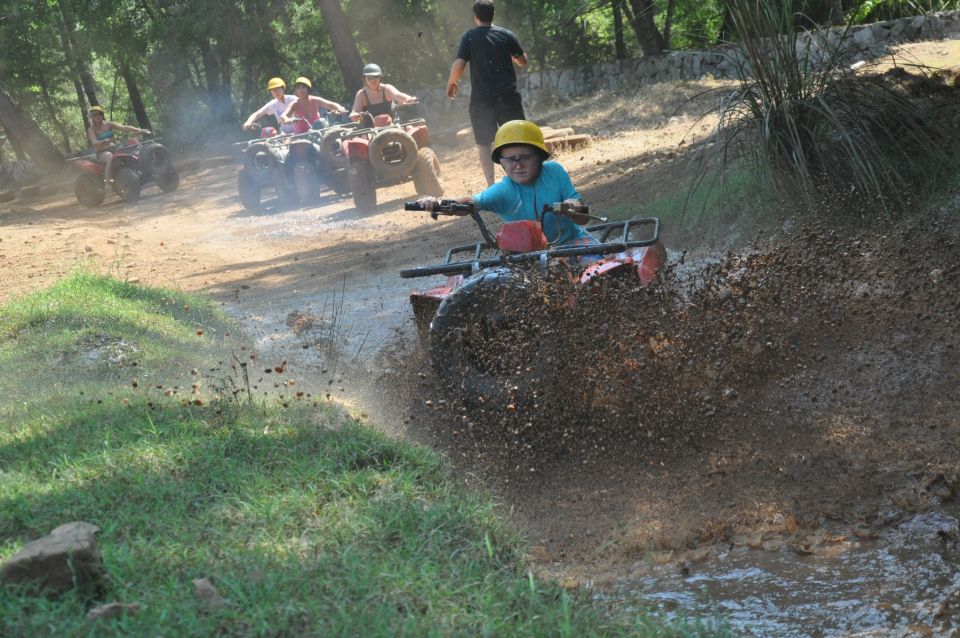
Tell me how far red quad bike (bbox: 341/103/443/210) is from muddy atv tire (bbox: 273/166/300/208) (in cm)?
136

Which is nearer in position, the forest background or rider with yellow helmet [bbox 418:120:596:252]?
rider with yellow helmet [bbox 418:120:596:252]

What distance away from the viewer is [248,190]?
15.7 metres

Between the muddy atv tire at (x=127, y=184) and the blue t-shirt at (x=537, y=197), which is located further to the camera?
the muddy atv tire at (x=127, y=184)

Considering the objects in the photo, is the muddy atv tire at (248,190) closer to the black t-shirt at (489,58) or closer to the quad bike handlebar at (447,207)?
the black t-shirt at (489,58)

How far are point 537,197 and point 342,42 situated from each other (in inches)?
683

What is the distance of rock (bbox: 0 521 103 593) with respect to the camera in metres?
3.03

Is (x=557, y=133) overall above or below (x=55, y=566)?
above

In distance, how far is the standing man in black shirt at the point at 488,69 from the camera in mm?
10766

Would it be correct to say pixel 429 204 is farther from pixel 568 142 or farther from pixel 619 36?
pixel 619 36

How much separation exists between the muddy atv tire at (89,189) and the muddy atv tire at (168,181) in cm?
131

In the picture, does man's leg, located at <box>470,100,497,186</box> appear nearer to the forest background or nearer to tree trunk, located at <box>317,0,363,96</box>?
tree trunk, located at <box>317,0,363,96</box>

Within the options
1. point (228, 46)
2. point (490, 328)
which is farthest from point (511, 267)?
point (228, 46)

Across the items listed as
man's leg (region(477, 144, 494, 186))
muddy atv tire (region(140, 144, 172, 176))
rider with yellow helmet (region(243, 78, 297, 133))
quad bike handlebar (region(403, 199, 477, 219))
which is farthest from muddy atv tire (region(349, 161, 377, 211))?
quad bike handlebar (region(403, 199, 477, 219))

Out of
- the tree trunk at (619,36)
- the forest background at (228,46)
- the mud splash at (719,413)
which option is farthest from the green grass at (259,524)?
the forest background at (228,46)
